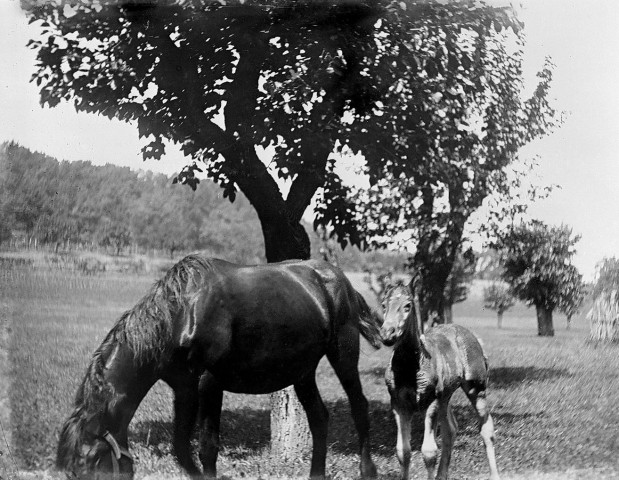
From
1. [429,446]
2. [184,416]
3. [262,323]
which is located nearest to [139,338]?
[184,416]

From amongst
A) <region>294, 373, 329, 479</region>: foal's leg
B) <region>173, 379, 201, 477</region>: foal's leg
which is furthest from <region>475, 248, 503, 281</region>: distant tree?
<region>173, 379, 201, 477</region>: foal's leg

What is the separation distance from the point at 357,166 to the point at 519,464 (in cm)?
291

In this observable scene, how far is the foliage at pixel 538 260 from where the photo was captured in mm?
7055

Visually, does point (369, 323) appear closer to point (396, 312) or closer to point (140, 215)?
point (396, 312)

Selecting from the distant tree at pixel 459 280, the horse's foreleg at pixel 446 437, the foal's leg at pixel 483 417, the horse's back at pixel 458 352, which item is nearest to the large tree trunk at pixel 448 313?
the distant tree at pixel 459 280

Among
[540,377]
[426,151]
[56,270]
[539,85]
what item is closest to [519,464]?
[540,377]

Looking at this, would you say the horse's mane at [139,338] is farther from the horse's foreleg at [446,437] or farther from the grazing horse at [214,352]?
the horse's foreleg at [446,437]

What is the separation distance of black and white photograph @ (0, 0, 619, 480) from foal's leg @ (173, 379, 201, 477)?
61 cm

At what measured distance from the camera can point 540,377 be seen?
23.7ft

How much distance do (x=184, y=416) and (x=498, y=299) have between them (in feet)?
9.71

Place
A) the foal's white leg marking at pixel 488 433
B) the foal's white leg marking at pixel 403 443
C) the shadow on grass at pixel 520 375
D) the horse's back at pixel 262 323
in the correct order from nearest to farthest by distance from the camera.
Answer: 1. the horse's back at pixel 262 323
2. the foal's white leg marking at pixel 403 443
3. the foal's white leg marking at pixel 488 433
4. the shadow on grass at pixel 520 375

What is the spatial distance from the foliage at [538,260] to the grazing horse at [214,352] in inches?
60.4

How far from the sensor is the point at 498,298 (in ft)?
22.5

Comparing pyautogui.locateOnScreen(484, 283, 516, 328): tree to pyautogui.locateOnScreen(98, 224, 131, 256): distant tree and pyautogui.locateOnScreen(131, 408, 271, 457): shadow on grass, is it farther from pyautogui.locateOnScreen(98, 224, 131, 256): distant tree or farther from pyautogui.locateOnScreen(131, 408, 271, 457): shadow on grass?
pyautogui.locateOnScreen(98, 224, 131, 256): distant tree
